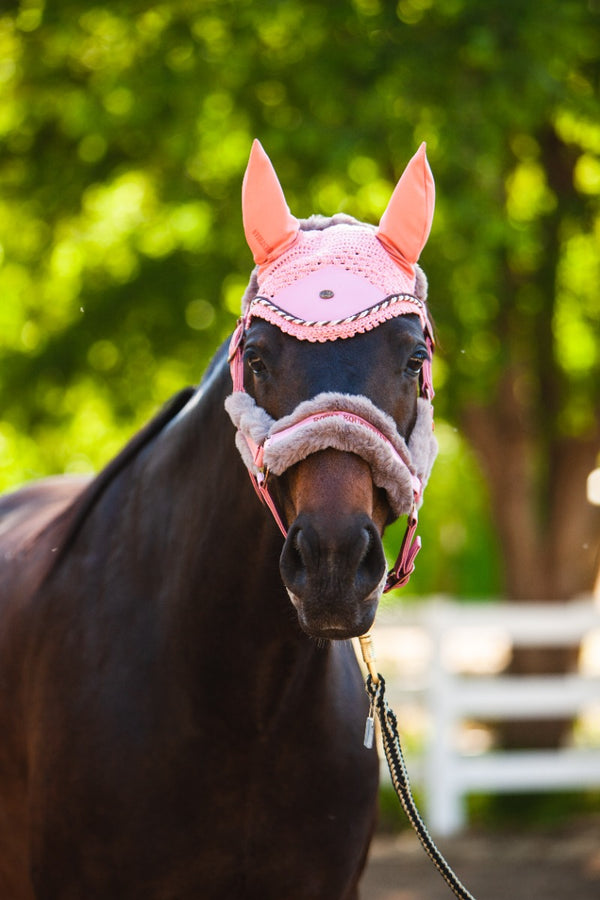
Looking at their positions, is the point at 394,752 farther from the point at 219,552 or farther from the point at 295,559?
the point at 295,559

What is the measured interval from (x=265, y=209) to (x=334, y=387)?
1.64 feet

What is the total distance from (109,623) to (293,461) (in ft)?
2.55

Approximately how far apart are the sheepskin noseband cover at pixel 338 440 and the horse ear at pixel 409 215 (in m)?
0.47

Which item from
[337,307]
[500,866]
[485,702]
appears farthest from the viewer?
[485,702]

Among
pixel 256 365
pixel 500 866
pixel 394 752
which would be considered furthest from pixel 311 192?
pixel 394 752

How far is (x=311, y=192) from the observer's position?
7176 mm

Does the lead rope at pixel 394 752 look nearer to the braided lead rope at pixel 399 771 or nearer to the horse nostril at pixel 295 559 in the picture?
the braided lead rope at pixel 399 771

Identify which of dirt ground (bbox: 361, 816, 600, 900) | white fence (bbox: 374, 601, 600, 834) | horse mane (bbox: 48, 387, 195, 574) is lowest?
dirt ground (bbox: 361, 816, 600, 900)

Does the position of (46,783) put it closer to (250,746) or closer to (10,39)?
(250,746)

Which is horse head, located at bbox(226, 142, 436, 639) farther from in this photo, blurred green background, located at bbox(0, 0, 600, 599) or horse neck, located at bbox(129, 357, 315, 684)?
blurred green background, located at bbox(0, 0, 600, 599)

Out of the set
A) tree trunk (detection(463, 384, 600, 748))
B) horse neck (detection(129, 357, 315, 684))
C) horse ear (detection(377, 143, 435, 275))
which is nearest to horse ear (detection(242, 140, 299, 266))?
horse ear (detection(377, 143, 435, 275))

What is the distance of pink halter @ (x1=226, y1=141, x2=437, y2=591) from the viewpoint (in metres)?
2.18

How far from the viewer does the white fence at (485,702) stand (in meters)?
8.24

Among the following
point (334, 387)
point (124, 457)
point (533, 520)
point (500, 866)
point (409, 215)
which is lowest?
point (500, 866)
